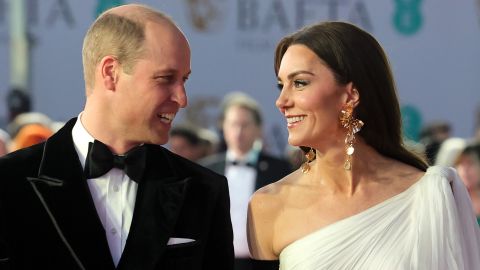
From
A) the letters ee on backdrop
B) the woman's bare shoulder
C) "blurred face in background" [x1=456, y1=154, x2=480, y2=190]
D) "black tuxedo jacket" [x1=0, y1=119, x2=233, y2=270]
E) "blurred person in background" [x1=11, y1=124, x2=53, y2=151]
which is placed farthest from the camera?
the letters ee on backdrop

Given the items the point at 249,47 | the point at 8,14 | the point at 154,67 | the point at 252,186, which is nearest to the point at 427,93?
the point at 249,47

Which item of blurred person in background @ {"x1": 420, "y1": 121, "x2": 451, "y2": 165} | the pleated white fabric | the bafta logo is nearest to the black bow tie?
the pleated white fabric

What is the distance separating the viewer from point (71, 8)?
950 cm

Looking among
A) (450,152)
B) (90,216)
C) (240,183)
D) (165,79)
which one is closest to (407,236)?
(165,79)

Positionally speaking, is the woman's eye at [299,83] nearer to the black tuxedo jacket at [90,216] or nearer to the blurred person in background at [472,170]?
the black tuxedo jacket at [90,216]

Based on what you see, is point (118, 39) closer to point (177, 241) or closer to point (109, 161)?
point (109, 161)

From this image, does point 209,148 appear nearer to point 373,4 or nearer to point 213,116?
point 213,116

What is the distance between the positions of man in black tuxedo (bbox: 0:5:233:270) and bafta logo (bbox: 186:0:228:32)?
5826 mm

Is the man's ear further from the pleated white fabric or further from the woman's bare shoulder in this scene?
the pleated white fabric

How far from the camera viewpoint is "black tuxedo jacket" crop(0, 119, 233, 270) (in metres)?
3.68

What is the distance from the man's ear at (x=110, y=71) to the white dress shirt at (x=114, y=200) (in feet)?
0.61

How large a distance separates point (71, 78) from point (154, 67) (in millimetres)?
5663

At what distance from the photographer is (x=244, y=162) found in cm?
827

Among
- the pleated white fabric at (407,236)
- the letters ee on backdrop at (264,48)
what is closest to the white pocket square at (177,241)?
the pleated white fabric at (407,236)
